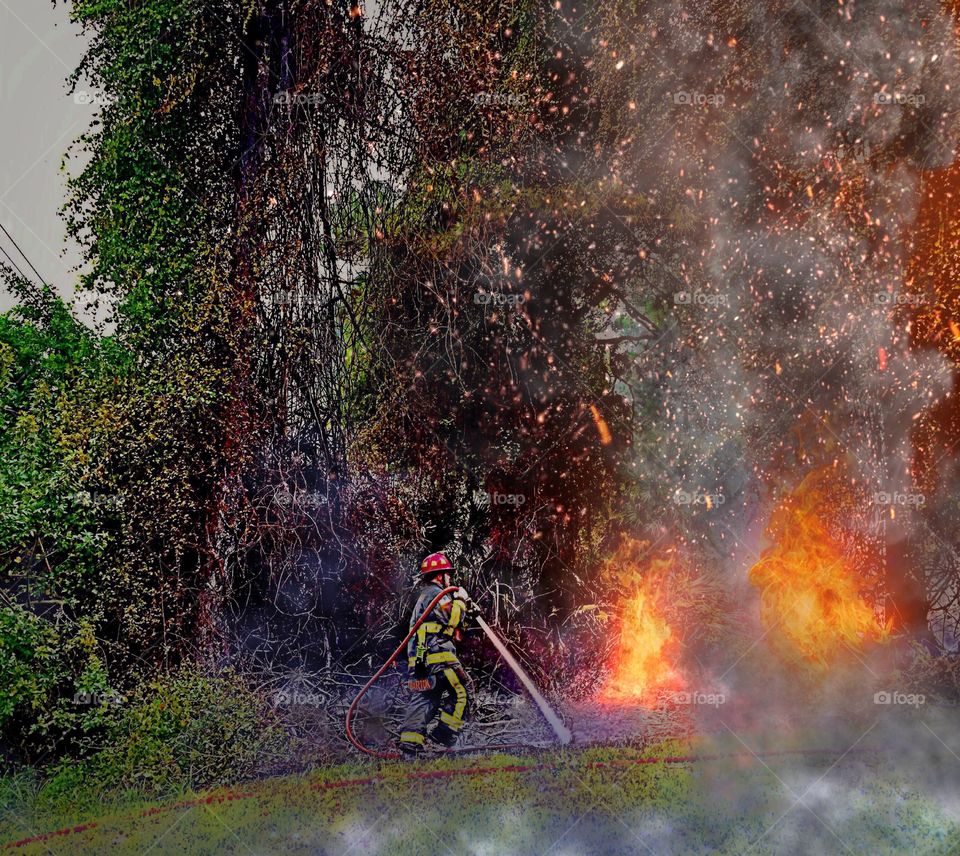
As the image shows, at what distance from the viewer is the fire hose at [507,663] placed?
7.92 m

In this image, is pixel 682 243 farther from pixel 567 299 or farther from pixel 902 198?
pixel 902 198

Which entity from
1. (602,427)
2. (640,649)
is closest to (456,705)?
(640,649)

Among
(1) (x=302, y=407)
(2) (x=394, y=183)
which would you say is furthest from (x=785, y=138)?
(1) (x=302, y=407)

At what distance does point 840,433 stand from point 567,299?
12.2 feet

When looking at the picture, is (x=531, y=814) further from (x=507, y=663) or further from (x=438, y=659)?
(x=507, y=663)

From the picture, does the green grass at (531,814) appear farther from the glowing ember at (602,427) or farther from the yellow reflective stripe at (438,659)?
the glowing ember at (602,427)

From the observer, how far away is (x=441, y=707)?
810 centimetres

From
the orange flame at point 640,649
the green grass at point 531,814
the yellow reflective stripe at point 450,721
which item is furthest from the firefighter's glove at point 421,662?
the orange flame at point 640,649

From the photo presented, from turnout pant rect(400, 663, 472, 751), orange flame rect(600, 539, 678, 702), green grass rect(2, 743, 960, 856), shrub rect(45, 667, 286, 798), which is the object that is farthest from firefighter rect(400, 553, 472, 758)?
orange flame rect(600, 539, 678, 702)

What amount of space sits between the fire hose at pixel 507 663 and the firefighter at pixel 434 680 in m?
0.06

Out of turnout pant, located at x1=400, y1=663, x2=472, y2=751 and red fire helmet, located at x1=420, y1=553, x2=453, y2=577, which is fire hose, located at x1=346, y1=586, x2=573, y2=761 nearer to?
red fire helmet, located at x1=420, y1=553, x2=453, y2=577

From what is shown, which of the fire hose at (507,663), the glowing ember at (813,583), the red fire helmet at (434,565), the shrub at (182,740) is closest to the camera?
the shrub at (182,740)

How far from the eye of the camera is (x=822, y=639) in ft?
32.0

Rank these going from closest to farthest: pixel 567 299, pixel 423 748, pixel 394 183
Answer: pixel 423 748
pixel 394 183
pixel 567 299
